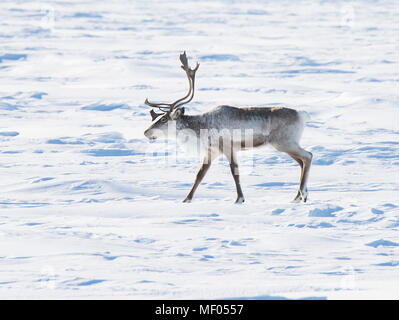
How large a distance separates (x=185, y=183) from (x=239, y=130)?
131 cm

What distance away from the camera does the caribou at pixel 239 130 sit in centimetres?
706

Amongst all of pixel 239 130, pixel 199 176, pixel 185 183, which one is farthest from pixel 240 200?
pixel 185 183

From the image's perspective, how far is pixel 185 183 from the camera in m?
8.16

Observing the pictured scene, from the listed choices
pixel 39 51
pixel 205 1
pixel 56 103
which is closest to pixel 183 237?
pixel 56 103

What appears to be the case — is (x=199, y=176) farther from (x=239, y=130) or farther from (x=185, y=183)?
(x=185, y=183)

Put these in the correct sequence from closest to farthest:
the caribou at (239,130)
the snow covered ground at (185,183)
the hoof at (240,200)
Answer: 1. the snow covered ground at (185,183)
2. the caribou at (239,130)
3. the hoof at (240,200)

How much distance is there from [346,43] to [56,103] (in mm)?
11814

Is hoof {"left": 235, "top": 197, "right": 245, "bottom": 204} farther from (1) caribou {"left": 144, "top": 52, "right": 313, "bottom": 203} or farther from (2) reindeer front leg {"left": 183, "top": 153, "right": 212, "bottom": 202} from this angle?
(2) reindeer front leg {"left": 183, "top": 153, "right": 212, "bottom": 202}

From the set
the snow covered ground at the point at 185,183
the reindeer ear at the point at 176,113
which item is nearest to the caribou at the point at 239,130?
the reindeer ear at the point at 176,113

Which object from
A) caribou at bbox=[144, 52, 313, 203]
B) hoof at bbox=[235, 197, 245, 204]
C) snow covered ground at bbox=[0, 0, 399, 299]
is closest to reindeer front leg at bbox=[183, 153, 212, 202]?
caribou at bbox=[144, 52, 313, 203]

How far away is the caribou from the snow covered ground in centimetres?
43

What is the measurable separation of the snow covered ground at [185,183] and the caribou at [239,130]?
434 millimetres

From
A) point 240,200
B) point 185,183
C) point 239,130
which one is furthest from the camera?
point 185,183

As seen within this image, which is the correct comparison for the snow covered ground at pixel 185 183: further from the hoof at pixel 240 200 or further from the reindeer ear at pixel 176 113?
the reindeer ear at pixel 176 113
